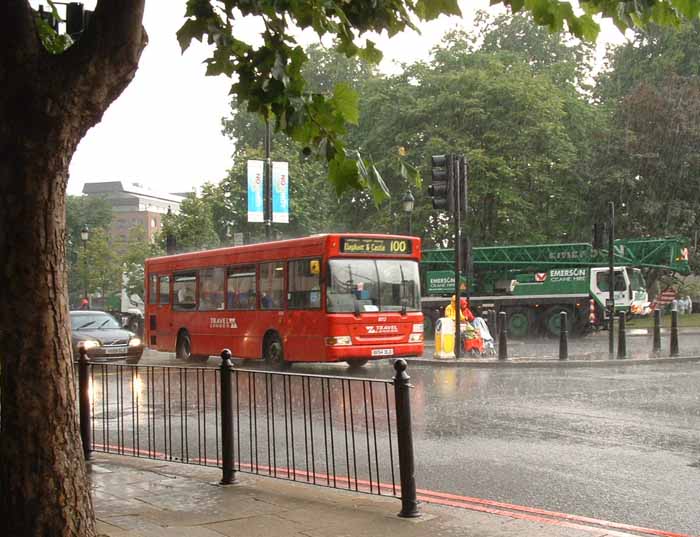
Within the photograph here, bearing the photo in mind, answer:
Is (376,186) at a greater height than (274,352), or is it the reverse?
(376,186)

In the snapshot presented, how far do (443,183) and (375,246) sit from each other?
13.0ft

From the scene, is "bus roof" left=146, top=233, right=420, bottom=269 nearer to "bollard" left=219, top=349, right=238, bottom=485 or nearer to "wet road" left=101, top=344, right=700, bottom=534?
"wet road" left=101, top=344, right=700, bottom=534

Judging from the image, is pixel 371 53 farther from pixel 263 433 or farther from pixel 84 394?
pixel 263 433

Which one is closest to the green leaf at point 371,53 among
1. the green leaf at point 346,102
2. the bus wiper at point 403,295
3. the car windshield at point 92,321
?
the green leaf at point 346,102

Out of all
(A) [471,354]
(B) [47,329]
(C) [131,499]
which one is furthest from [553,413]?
(A) [471,354]

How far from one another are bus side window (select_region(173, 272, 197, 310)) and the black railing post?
1701 centimetres

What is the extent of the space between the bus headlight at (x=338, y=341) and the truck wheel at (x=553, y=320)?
16195 millimetres

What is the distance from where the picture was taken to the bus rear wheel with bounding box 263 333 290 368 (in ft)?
63.5

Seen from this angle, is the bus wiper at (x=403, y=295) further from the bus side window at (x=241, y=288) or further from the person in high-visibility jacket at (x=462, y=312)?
the person in high-visibility jacket at (x=462, y=312)

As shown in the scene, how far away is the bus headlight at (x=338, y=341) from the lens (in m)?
17.8

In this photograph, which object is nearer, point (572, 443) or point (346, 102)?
point (346, 102)

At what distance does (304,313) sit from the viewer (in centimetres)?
1853

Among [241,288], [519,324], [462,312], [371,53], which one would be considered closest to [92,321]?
[241,288]

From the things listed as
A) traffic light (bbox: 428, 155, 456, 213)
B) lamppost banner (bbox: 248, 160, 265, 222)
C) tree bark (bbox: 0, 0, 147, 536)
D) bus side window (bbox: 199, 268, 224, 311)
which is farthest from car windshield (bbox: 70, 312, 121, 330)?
tree bark (bbox: 0, 0, 147, 536)
